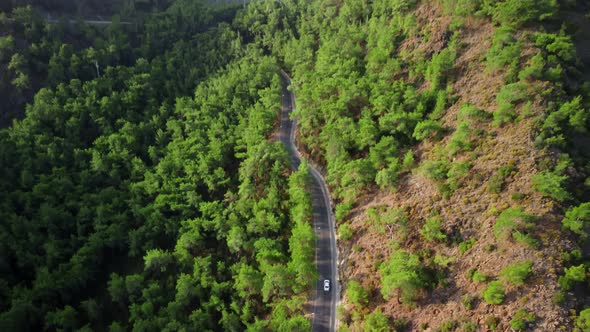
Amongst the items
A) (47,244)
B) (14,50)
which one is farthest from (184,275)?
(14,50)

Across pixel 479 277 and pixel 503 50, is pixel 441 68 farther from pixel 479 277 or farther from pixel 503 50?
pixel 479 277

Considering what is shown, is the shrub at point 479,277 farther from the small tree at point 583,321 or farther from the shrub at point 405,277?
the small tree at point 583,321

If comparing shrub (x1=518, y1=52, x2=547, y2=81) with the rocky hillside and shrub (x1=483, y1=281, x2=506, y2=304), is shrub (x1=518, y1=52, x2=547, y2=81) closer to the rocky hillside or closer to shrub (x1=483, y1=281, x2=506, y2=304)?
the rocky hillside

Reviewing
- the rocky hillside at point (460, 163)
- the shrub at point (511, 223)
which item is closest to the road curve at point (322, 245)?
the rocky hillside at point (460, 163)

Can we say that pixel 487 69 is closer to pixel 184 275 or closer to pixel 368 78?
pixel 368 78

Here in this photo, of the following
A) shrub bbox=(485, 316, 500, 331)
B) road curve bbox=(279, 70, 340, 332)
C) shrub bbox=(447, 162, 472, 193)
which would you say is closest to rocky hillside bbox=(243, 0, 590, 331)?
shrub bbox=(485, 316, 500, 331)
